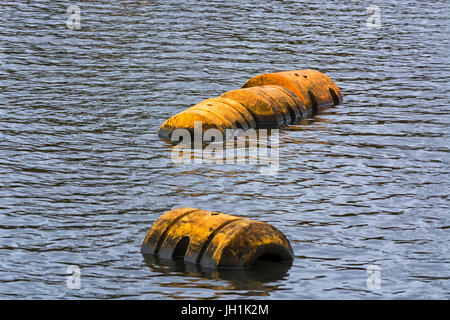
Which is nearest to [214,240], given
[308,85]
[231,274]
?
[231,274]

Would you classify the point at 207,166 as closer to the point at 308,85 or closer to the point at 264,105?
the point at 264,105

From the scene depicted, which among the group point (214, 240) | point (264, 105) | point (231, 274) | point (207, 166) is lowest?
point (231, 274)

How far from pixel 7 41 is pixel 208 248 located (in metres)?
22.4

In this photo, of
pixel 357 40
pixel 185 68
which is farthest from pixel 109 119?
pixel 357 40

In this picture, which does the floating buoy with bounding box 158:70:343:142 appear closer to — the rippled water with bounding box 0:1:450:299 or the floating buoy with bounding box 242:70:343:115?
the floating buoy with bounding box 242:70:343:115

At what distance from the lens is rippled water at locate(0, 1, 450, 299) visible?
14.4 meters

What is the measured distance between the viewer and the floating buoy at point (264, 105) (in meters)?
23.0

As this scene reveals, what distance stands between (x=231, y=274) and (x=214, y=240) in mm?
623

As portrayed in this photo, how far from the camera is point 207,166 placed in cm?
2038

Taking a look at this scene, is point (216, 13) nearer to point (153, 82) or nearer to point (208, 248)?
point (153, 82)

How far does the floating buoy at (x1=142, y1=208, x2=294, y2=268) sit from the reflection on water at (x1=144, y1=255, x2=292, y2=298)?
124 millimetres

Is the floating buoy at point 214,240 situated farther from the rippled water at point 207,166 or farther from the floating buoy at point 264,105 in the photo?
the floating buoy at point 264,105

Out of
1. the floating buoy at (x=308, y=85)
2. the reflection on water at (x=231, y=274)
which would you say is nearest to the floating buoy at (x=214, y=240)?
the reflection on water at (x=231, y=274)

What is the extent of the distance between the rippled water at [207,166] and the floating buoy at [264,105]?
1.81ft
